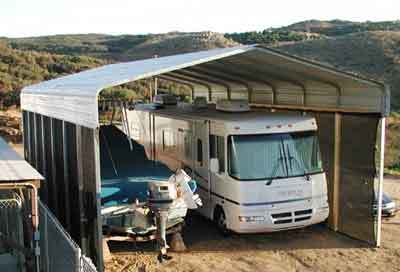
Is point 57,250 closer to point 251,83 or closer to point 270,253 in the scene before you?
point 270,253

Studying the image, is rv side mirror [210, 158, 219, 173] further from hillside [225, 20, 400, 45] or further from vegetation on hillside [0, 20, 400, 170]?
hillside [225, 20, 400, 45]

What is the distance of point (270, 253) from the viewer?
10711 millimetres

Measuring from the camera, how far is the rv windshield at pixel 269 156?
10945 millimetres

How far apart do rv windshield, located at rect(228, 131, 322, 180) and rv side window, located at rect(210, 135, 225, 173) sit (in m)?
0.27

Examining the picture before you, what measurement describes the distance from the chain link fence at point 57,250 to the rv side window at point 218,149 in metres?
3.78

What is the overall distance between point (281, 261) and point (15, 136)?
22.4 meters

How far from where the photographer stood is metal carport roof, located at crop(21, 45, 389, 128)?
378 inches

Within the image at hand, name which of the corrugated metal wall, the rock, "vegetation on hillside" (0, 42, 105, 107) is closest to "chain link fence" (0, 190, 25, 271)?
the corrugated metal wall

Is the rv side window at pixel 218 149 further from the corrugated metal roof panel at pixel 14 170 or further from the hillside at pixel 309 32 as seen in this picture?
the hillside at pixel 309 32

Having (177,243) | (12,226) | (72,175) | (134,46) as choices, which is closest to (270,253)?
(177,243)

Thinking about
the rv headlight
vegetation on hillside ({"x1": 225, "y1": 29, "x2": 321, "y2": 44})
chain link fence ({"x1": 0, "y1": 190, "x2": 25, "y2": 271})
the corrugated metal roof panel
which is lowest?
the rv headlight

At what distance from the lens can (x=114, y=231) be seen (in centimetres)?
1063

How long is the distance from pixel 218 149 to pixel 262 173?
1.09 m

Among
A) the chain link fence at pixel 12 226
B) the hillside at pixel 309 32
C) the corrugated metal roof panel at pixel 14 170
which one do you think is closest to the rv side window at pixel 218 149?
the corrugated metal roof panel at pixel 14 170
